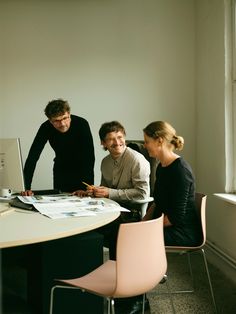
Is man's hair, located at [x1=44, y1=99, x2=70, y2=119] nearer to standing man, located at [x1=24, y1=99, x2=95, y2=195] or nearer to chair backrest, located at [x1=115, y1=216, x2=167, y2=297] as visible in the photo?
standing man, located at [x1=24, y1=99, x2=95, y2=195]

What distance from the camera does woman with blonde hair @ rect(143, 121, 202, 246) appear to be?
2.06 m

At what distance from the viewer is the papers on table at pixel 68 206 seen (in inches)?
71.2

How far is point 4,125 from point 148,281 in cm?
262

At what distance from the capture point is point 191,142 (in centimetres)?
384

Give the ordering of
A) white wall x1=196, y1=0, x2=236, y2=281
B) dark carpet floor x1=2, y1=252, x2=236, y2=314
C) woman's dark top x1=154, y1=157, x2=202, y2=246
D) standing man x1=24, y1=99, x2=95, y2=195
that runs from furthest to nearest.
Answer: white wall x1=196, y1=0, x2=236, y2=281 < standing man x1=24, y1=99, x2=95, y2=195 < dark carpet floor x1=2, y1=252, x2=236, y2=314 < woman's dark top x1=154, y1=157, x2=202, y2=246

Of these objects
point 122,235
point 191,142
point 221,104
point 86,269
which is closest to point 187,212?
point 86,269

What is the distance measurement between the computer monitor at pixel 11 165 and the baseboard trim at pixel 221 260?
178 cm

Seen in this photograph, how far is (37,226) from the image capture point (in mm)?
1567

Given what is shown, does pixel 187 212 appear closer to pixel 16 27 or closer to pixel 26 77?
pixel 26 77

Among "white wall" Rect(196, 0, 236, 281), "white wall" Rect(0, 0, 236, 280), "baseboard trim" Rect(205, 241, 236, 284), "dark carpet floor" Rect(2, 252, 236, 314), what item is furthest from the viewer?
"white wall" Rect(0, 0, 236, 280)

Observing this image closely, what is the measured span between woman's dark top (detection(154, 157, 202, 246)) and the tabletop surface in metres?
0.38

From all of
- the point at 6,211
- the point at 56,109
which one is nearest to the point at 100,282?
the point at 6,211

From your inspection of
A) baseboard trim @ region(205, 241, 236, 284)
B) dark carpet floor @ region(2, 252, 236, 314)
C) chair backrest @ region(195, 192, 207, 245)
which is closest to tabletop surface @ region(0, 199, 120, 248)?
chair backrest @ region(195, 192, 207, 245)

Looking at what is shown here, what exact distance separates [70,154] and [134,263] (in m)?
1.50
